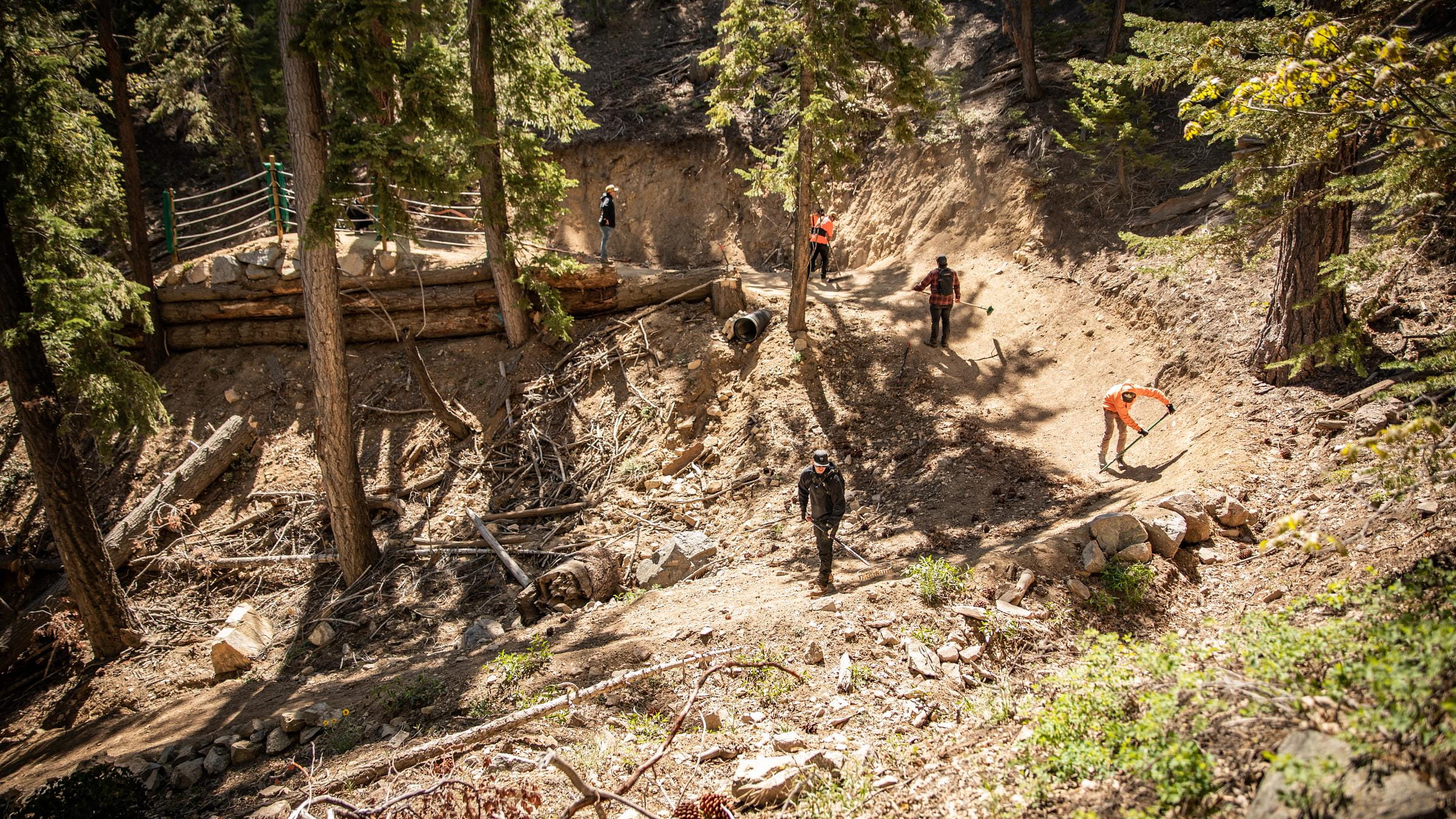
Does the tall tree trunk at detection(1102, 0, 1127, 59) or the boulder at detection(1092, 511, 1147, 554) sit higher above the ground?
the tall tree trunk at detection(1102, 0, 1127, 59)

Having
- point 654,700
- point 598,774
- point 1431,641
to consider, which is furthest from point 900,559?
point 1431,641

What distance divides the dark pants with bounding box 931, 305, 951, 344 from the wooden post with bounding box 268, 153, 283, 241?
13.9 meters

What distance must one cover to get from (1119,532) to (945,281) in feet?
22.0

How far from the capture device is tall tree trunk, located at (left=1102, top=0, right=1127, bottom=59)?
16719mm

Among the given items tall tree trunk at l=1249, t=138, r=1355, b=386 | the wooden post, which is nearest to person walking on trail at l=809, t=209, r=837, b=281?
tall tree trunk at l=1249, t=138, r=1355, b=386

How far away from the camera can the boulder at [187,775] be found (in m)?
6.60

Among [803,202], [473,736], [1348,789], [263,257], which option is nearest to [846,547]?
[473,736]

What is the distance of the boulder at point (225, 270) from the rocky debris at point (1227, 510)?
60.0 ft

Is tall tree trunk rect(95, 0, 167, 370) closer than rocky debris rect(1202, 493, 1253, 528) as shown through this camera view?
No

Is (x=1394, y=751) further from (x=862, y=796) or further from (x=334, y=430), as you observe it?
(x=334, y=430)

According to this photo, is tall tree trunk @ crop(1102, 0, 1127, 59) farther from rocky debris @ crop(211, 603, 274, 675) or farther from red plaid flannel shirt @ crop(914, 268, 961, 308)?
rocky debris @ crop(211, 603, 274, 675)

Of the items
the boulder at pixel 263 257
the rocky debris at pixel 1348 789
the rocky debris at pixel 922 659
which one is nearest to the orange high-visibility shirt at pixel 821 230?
the rocky debris at pixel 922 659

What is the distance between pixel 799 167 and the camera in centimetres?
1288

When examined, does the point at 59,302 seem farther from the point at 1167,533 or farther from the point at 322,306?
the point at 1167,533
